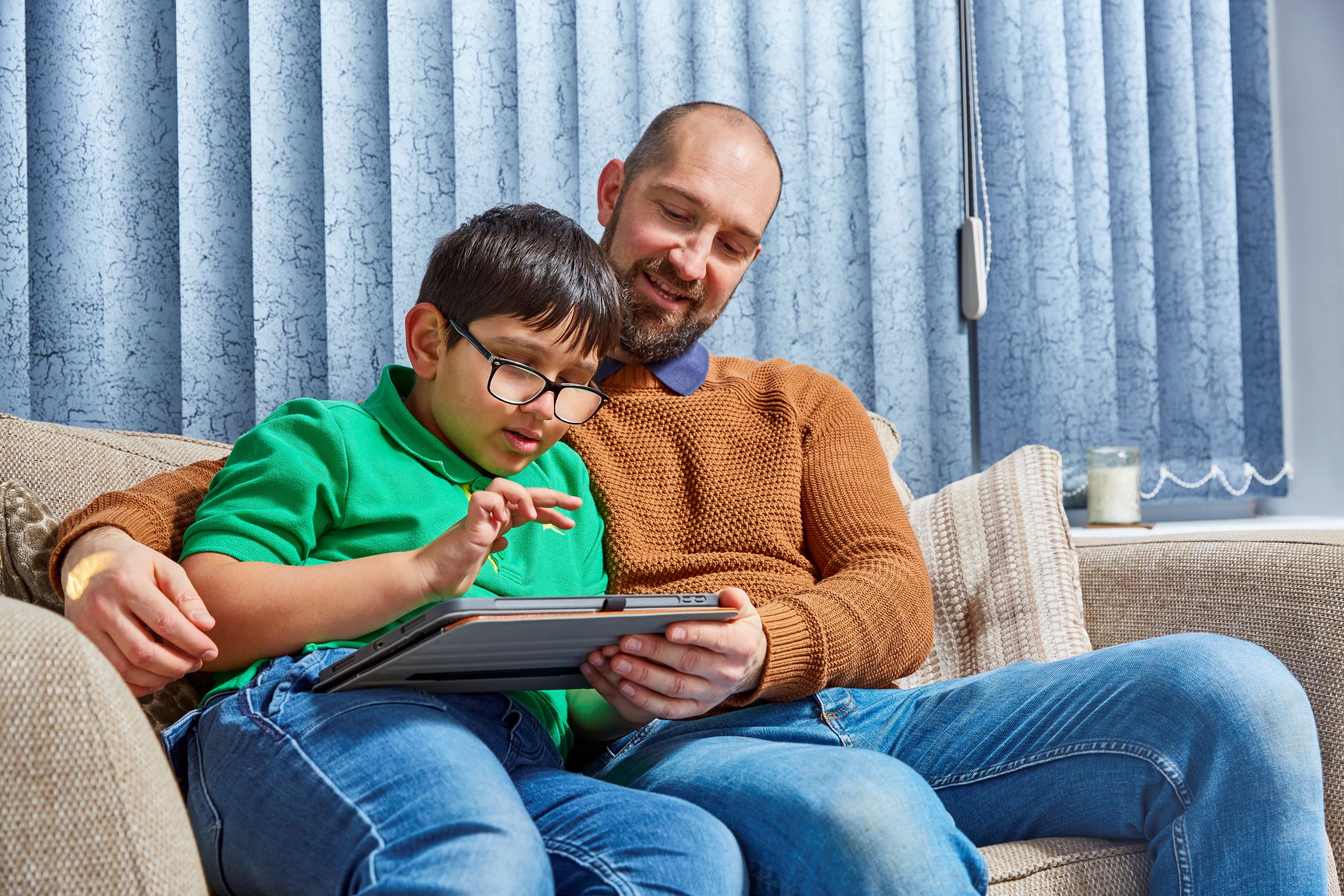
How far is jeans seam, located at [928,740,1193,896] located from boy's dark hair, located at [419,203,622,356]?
590 millimetres

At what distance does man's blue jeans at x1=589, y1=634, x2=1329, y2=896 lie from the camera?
0.85m

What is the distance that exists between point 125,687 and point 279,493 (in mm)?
330

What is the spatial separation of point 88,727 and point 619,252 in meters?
1.00

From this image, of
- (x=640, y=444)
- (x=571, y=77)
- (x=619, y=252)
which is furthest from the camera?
(x=571, y=77)

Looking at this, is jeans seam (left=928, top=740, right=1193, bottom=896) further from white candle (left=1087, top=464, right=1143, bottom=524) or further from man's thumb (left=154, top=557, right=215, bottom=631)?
white candle (left=1087, top=464, right=1143, bottom=524)

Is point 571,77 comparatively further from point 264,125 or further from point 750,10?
point 264,125

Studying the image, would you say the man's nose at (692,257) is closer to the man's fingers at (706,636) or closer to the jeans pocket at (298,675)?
the man's fingers at (706,636)

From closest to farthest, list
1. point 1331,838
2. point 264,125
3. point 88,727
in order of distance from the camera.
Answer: point 88,727, point 1331,838, point 264,125

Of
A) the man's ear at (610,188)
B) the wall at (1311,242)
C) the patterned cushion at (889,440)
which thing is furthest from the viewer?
the wall at (1311,242)

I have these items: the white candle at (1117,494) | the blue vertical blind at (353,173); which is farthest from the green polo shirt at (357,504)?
the white candle at (1117,494)

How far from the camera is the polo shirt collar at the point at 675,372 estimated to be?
138 centimetres

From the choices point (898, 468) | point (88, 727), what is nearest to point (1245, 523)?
point (898, 468)

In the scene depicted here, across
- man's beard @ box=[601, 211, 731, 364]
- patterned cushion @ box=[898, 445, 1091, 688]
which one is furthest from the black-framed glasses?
patterned cushion @ box=[898, 445, 1091, 688]

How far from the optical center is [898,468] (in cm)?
218
